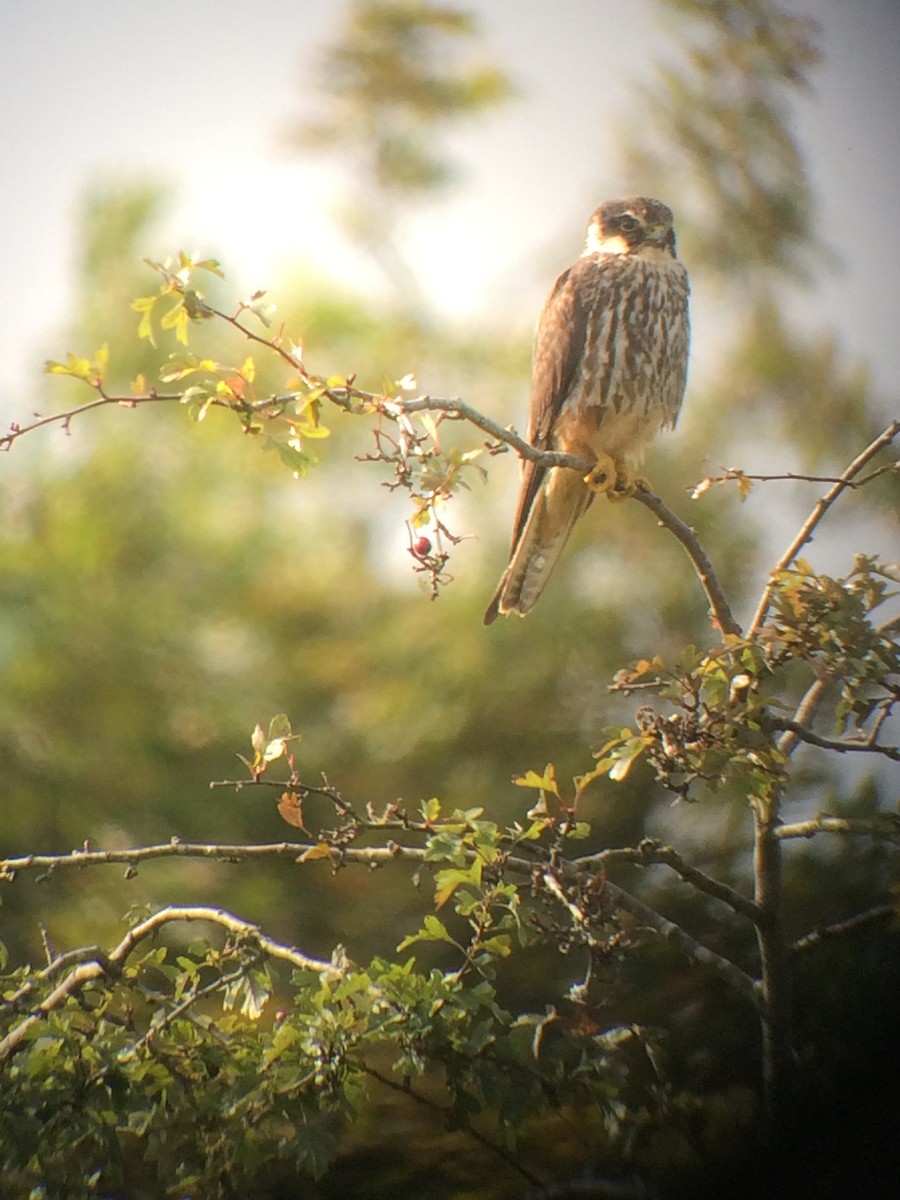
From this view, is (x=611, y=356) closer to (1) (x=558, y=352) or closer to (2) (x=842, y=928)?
(1) (x=558, y=352)

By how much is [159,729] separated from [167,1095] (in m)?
0.81

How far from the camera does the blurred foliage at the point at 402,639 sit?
5.18ft

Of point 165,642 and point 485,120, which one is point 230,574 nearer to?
point 165,642

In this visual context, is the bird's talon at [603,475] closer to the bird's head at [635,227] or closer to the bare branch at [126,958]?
the bird's head at [635,227]

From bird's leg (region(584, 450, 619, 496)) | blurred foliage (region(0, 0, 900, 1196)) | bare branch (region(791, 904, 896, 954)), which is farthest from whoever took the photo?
bird's leg (region(584, 450, 619, 496))

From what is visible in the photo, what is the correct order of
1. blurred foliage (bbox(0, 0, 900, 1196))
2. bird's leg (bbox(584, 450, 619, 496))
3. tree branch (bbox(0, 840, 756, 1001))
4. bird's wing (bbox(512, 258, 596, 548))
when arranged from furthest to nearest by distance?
1. bird's wing (bbox(512, 258, 596, 548))
2. bird's leg (bbox(584, 450, 619, 496))
3. blurred foliage (bbox(0, 0, 900, 1196))
4. tree branch (bbox(0, 840, 756, 1001))

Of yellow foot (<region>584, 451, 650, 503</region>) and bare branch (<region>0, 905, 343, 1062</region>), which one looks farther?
yellow foot (<region>584, 451, 650, 503</region>)

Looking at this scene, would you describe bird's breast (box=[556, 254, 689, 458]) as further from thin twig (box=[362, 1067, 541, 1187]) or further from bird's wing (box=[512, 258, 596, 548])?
thin twig (box=[362, 1067, 541, 1187])

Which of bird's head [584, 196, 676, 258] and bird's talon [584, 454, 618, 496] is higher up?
bird's head [584, 196, 676, 258]

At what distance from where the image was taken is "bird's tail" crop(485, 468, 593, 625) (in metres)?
1.78

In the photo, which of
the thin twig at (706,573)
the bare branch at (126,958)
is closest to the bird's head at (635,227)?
the thin twig at (706,573)

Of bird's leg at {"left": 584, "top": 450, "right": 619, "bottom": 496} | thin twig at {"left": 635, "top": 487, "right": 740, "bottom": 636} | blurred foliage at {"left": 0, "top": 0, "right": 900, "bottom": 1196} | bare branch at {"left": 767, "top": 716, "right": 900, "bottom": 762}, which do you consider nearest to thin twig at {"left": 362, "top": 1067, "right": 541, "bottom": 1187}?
blurred foliage at {"left": 0, "top": 0, "right": 900, "bottom": 1196}

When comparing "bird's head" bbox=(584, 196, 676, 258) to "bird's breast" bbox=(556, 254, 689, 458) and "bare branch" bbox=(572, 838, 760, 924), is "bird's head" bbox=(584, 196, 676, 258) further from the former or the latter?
"bare branch" bbox=(572, 838, 760, 924)

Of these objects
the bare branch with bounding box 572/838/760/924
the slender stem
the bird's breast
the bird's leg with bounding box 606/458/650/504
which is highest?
the bird's breast
